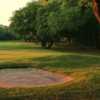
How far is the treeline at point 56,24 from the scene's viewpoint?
44.9 m

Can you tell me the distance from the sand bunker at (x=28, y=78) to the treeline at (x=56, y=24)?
1960cm

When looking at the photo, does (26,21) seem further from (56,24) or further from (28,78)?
(28,78)

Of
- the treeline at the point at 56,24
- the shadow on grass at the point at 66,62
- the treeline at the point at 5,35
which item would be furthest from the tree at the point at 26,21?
the treeline at the point at 5,35

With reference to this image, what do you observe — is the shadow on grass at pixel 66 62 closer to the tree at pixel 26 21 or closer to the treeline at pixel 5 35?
the tree at pixel 26 21

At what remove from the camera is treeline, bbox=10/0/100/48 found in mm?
44906

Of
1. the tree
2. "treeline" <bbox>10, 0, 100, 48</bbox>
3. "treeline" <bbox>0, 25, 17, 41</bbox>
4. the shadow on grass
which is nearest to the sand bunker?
the shadow on grass

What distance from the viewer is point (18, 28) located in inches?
2133

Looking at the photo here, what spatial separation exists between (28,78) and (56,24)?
26.8m

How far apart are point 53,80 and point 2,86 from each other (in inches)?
111

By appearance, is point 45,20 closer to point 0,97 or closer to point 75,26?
point 75,26

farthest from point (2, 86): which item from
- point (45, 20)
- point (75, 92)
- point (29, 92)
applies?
point (45, 20)

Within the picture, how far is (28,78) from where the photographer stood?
747 inches

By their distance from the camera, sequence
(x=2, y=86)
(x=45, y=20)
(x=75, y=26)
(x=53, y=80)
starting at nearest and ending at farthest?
(x=2, y=86) → (x=53, y=80) → (x=75, y=26) → (x=45, y=20)

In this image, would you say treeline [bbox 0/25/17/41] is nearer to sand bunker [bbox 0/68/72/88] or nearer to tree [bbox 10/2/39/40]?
tree [bbox 10/2/39/40]
